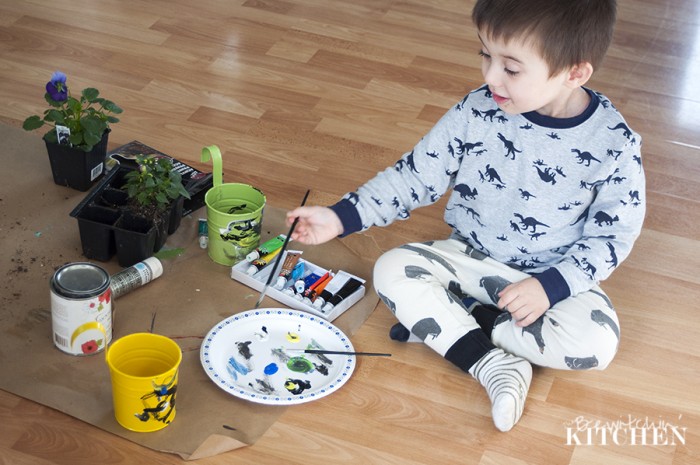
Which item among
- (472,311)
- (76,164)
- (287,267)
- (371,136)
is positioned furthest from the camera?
(371,136)

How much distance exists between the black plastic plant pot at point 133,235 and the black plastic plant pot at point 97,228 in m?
0.02

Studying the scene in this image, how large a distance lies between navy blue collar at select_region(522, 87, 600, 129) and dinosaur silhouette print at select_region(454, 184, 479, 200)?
154mm

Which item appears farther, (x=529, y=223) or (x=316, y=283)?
(x=316, y=283)

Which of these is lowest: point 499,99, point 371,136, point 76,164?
point 371,136

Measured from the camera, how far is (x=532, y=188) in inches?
60.1

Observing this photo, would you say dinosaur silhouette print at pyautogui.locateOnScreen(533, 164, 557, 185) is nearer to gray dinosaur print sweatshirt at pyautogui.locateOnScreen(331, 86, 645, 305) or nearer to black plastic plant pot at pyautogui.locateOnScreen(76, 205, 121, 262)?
gray dinosaur print sweatshirt at pyautogui.locateOnScreen(331, 86, 645, 305)

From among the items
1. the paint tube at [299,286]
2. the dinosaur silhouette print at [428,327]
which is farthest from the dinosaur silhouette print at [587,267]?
the paint tube at [299,286]

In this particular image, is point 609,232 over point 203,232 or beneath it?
over

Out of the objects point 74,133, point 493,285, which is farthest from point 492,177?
point 74,133

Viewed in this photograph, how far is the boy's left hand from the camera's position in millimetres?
1471

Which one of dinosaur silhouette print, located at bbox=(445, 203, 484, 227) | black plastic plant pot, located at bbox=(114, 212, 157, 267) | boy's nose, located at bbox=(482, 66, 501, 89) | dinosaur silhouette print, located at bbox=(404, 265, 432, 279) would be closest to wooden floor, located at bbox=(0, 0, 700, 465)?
dinosaur silhouette print, located at bbox=(404, 265, 432, 279)

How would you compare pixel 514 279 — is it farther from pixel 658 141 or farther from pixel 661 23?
pixel 661 23

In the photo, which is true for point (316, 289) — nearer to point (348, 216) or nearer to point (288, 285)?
point (288, 285)

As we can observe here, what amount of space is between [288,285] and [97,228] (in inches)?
13.3
